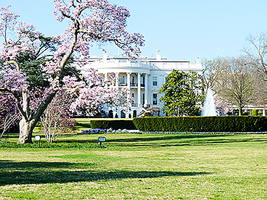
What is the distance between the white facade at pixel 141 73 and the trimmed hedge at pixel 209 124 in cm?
3310

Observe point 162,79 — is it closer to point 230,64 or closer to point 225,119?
point 230,64

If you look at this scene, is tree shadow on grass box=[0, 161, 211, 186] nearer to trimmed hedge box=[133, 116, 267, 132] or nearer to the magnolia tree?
the magnolia tree

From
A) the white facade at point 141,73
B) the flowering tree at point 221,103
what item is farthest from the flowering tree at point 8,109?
the white facade at point 141,73

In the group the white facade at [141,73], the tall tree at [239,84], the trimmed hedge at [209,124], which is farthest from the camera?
the white facade at [141,73]

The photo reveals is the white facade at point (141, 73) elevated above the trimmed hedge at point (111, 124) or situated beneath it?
elevated above

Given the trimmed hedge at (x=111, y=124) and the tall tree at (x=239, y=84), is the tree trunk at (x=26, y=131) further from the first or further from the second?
the tall tree at (x=239, y=84)

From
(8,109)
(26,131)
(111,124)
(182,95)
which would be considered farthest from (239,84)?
(26,131)

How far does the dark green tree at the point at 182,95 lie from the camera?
43531 mm

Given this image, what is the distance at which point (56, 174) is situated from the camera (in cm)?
725

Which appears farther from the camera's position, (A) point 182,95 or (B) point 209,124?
(A) point 182,95

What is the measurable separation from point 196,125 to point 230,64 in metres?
23.6

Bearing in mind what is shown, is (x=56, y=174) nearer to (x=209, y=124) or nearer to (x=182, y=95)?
(x=209, y=124)

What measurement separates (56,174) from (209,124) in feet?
74.6

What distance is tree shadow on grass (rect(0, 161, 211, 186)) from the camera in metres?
6.53
